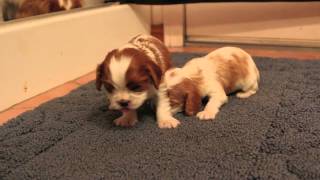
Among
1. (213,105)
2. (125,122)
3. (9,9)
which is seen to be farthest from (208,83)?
(9,9)

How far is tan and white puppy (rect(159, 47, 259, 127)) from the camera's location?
1611mm

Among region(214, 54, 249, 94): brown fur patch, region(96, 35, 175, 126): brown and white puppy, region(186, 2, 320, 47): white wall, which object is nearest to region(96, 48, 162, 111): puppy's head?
region(96, 35, 175, 126): brown and white puppy

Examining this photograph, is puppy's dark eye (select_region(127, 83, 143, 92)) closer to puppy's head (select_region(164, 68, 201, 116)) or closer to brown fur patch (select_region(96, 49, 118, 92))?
brown fur patch (select_region(96, 49, 118, 92))

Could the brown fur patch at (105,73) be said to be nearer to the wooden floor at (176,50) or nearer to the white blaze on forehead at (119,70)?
the white blaze on forehead at (119,70)

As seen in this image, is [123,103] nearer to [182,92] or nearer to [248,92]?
[182,92]

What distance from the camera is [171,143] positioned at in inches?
55.4

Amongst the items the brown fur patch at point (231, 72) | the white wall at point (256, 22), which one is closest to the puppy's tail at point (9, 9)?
the brown fur patch at point (231, 72)

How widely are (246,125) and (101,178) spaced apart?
1.95 feet

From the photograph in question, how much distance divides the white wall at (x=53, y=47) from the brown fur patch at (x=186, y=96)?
2.43 feet

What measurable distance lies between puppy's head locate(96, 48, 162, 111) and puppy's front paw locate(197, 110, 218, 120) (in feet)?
0.78

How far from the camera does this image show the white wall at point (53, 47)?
6.07ft

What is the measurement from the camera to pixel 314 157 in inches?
49.5

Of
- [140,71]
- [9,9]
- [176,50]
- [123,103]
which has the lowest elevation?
[176,50]

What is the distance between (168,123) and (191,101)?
15 centimetres
